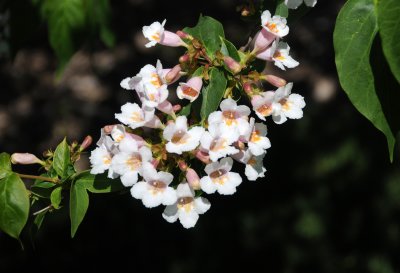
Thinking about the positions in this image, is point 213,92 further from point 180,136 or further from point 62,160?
point 62,160

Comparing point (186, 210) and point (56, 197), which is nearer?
point (186, 210)

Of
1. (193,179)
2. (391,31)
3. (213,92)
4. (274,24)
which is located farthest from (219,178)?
(391,31)

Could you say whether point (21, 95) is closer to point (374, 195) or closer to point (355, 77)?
point (374, 195)

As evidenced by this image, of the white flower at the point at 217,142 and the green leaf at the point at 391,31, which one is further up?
the green leaf at the point at 391,31

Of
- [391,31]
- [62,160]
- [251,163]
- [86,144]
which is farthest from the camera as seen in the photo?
[86,144]

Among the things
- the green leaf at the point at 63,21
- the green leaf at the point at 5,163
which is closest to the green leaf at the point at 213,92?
the green leaf at the point at 5,163

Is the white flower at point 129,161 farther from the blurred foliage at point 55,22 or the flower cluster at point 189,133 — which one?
the blurred foliage at point 55,22
